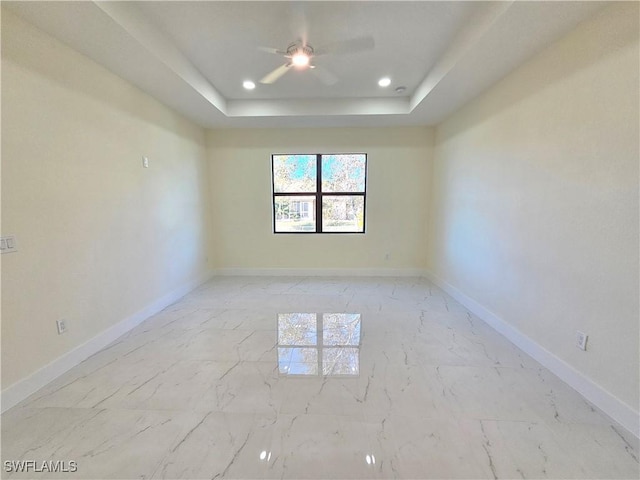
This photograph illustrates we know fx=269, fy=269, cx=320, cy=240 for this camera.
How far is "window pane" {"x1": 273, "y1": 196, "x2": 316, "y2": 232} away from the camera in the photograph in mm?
4832

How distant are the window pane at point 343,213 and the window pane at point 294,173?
16.1 inches

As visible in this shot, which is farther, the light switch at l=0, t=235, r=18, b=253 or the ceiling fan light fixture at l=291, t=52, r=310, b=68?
the ceiling fan light fixture at l=291, t=52, r=310, b=68

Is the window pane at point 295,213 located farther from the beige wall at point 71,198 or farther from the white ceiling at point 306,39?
the beige wall at point 71,198

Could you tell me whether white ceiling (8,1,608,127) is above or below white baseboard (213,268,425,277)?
above

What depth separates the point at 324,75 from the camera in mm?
3031

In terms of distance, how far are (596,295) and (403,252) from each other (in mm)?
3092

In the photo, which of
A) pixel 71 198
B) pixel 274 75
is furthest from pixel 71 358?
pixel 274 75

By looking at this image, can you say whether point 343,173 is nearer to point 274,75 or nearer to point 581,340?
point 274,75

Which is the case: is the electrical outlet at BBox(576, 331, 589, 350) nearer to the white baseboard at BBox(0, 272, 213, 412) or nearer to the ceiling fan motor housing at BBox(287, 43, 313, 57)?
the ceiling fan motor housing at BBox(287, 43, 313, 57)

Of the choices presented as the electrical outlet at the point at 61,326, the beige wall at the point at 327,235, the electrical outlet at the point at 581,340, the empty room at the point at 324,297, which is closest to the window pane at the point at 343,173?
the beige wall at the point at 327,235

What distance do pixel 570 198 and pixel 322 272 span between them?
141 inches

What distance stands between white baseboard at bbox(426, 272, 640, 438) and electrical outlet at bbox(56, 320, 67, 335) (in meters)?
3.85

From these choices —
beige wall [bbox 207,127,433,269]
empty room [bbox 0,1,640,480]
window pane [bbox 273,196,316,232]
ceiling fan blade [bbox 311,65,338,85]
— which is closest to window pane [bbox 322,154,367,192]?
beige wall [bbox 207,127,433,269]

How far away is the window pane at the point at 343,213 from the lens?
480 centimetres
